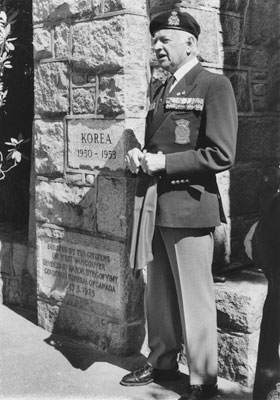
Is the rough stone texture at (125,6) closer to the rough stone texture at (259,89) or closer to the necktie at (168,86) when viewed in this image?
the necktie at (168,86)

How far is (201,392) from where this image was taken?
351cm

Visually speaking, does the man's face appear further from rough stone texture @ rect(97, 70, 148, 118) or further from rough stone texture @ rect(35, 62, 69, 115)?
rough stone texture @ rect(35, 62, 69, 115)

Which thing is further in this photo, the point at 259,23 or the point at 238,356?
the point at 259,23

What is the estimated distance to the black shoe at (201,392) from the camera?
3500 millimetres

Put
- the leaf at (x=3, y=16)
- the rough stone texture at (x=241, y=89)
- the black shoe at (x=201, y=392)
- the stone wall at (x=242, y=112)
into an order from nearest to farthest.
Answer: the black shoe at (x=201, y=392), the stone wall at (x=242, y=112), the rough stone texture at (x=241, y=89), the leaf at (x=3, y=16)

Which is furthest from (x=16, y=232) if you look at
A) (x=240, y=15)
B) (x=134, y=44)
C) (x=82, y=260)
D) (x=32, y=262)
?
(x=240, y=15)

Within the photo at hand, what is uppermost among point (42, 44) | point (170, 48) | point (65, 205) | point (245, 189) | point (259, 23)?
point (259, 23)

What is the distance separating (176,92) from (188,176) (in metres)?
0.46

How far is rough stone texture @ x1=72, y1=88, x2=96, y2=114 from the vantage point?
14.0ft

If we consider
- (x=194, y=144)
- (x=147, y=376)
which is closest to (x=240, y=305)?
(x=147, y=376)

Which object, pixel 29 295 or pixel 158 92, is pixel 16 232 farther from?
pixel 158 92

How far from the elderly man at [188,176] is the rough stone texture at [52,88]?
3.47 feet

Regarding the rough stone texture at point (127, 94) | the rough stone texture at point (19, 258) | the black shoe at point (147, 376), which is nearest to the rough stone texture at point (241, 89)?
the rough stone texture at point (127, 94)

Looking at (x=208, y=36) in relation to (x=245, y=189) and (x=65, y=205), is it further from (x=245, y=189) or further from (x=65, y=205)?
(x=65, y=205)
